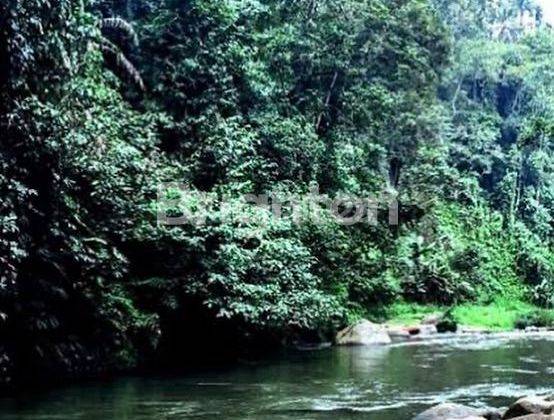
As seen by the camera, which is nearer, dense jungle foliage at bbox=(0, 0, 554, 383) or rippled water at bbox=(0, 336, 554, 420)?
rippled water at bbox=(0, 336, 554, 420)

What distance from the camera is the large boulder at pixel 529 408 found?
25.9 ft

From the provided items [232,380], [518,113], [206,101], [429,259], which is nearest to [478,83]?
[518,113]

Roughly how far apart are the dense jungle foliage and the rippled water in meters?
1.20

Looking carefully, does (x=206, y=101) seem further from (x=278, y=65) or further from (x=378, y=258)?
(x=378, y=258)

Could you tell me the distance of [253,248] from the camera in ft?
47.6

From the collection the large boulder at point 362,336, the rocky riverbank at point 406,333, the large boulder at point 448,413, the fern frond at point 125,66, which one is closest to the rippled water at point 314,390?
the large boulder at point 448,413

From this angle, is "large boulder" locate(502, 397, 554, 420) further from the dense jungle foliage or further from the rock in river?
the dense jungle foliage

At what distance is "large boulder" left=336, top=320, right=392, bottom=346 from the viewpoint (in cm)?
1797

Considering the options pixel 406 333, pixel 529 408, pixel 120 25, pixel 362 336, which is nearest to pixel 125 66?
pixel 120 25

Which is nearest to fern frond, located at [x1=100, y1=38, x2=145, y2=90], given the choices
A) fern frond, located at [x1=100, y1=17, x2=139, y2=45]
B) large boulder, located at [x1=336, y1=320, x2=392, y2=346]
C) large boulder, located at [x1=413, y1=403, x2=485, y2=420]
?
fern frond, located at [x1=100, y1=17, x2=139, y2=45]

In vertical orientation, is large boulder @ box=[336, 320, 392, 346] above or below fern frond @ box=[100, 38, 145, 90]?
below

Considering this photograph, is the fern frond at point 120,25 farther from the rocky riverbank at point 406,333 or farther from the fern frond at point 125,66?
the rocky riverbank at point 406,333

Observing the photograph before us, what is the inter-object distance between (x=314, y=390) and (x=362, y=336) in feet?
23.8

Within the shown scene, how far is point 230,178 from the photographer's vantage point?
52.1ft
